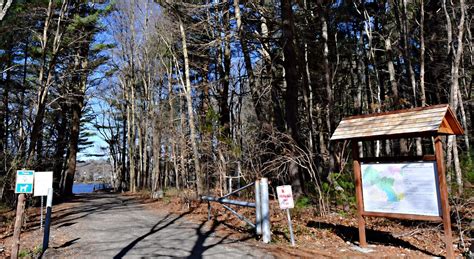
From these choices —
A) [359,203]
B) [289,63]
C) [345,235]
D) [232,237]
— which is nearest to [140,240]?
[232,237]

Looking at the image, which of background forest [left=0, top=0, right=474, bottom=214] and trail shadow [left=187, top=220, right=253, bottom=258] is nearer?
trail shadow [left=187, top=220, right=253, bottom=258]

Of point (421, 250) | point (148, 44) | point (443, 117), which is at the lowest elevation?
point (421, 250)

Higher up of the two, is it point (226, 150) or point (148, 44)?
point (148, 44)

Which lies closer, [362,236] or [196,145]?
[362,236]

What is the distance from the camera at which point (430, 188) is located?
604 cm

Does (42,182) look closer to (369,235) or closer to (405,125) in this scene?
(369,235)

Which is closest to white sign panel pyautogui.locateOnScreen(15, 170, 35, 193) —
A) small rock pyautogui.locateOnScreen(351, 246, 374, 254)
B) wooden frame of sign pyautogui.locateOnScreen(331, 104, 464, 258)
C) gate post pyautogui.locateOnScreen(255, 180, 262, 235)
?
gate post pyautogui.locateOnScreen(255, 180, 262, 235)

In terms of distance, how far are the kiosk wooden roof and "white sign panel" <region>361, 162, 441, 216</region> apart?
68 centimetres

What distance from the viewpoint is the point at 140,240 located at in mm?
7594

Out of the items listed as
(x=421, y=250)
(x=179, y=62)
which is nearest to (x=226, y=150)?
(x=421, y=250)

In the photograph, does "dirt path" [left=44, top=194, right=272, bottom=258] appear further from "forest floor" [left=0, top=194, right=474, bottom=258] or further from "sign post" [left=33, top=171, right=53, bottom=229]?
"sign post" [left=33, top=171, right=53, bottom=229]

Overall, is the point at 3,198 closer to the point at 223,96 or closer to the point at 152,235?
the point at 152,235

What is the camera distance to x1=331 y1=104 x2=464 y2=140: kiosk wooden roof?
19.6 ft

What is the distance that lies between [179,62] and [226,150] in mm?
9483
